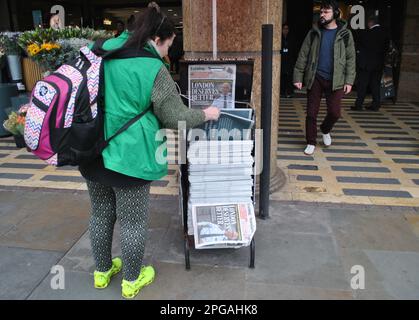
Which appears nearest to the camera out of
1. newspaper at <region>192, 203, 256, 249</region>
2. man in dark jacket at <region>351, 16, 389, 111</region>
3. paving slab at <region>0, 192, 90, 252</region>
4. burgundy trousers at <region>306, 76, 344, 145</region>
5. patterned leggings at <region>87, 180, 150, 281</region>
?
patterned leggings at <region>87, 180, 150, 281</region>

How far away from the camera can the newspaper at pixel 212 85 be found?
2.93 metres

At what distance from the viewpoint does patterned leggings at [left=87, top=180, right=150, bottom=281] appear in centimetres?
244

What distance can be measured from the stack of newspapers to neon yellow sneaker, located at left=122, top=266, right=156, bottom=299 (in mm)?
367

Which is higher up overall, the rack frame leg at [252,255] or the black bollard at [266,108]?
the black bollard at [266,108]

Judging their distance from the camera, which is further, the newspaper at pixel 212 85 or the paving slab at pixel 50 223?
the paving slab at pixel 50 223

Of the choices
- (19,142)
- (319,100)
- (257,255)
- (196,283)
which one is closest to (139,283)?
(196,283)

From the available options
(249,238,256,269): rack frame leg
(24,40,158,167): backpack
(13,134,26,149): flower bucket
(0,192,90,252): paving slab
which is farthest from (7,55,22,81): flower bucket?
(249,238,256,269): rack frame leg

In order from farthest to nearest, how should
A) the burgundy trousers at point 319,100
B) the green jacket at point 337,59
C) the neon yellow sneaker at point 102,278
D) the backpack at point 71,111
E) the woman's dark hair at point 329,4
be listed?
the burgundy trousers at point 319,100 → the green jacket at point 337,59 → the woman's dark hair at point 329,4 → the neon yellow sneaker at point 102,278 → the backpack at point 71,111

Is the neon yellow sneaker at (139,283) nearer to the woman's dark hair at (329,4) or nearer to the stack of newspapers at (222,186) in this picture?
the stack of newspapers at (222,186)

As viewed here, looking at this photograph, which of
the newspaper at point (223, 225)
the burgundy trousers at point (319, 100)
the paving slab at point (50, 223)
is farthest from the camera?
the burgundy trousers at point (319, 100)

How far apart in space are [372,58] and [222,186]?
639 centimetres

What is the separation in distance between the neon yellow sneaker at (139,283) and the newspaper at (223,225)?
0.36 meters

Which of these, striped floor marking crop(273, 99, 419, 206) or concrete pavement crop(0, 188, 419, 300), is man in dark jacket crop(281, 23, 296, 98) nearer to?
striped floor marking crop(273, 99, 419, 206)

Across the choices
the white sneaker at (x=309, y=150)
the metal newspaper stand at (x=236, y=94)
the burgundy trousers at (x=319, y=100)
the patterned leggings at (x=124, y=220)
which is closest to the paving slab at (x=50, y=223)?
the patterned leggings at (x=124, y=220)
